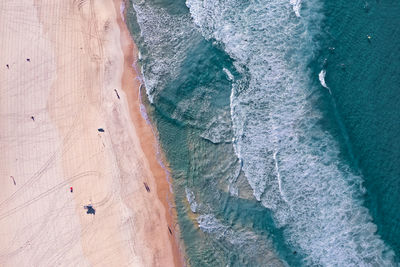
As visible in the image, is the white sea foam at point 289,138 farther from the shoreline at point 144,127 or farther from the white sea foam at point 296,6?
the shoreline at point 144,127

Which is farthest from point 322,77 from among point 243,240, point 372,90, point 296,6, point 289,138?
point 243,240

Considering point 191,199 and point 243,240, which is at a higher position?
point 191,199

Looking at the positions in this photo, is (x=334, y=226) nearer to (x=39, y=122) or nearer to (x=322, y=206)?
(x=322, y=206)

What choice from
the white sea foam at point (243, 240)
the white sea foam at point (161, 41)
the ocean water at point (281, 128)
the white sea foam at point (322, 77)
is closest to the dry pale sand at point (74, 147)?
the white sea foam at point (161, 41)

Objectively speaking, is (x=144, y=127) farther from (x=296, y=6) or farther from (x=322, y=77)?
(x=296, y=6)

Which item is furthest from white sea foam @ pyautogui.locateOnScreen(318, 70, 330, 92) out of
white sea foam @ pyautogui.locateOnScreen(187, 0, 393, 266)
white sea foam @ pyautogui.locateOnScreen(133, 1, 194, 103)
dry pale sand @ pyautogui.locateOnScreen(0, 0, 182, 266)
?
dry pale sand @ pyautogui.locateOnScreen(0, 0, 182, 266)

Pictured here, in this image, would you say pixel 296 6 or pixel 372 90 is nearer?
pixel 372 90

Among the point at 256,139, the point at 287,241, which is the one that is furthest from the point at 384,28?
the point at 287,241

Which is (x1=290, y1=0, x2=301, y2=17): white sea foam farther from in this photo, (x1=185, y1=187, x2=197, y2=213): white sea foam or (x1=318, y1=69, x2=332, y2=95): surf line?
(x1=185, y1=187, x2=197, y2=213): white sea foam
